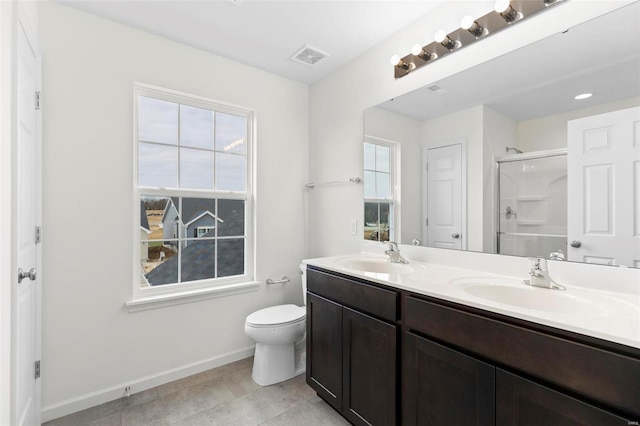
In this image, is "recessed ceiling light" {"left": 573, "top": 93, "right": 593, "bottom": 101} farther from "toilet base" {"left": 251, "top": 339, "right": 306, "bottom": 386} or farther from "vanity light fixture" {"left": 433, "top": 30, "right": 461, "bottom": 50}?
"toilet base" {"left": 251, "top": 339, "right": 306, "bottom": 386}

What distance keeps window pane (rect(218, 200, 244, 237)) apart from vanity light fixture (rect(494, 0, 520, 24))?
2.12 m

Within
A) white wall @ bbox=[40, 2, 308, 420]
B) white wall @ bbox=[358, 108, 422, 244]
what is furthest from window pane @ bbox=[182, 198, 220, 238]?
white wall @ bbox=[358, 108, 422, 244]

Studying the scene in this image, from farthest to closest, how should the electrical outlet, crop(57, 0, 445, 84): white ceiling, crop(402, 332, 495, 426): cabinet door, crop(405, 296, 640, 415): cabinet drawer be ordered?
the electrical outlet, crop(57, 0, 445, 84): white ceiling, crop(402, 332, 495, 426): cabinet door, crop(405, 296, 640, 415): cabinet drawer

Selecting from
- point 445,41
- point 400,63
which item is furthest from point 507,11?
point 400,63

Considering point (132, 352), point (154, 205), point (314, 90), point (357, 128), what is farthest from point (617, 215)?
point (132, 352)

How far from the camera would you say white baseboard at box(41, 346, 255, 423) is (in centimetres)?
176

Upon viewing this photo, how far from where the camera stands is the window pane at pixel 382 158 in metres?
2.16

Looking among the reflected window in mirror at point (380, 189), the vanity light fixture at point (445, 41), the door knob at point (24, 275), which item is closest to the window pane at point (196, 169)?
the door knob at point (24, 275)

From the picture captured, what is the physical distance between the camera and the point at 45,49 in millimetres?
1741

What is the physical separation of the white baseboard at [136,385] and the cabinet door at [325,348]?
833 millimetres

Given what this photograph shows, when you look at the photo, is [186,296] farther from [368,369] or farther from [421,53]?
[421,53]

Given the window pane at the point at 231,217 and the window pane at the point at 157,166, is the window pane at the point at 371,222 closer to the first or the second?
the window pane at the point at 231,217

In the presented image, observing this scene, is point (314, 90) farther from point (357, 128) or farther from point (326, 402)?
point (326, 402)

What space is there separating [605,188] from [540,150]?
304 millimetres
